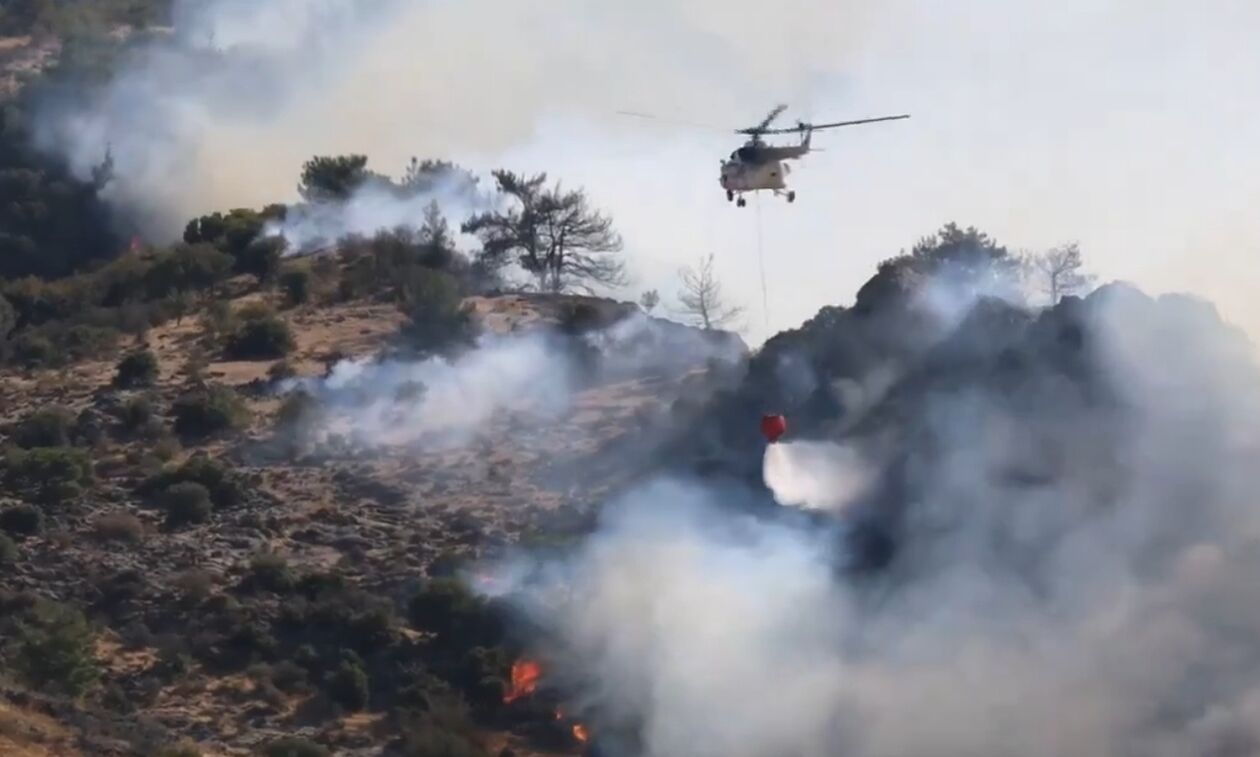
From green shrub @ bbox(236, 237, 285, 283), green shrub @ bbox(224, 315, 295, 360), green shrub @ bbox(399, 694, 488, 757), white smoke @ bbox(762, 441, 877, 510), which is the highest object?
green shrub @ bbox(236, 237, 285, 283)

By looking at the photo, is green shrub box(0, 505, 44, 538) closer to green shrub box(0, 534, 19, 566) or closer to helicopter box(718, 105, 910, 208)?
green shrub box(0, 534, 19, 566)

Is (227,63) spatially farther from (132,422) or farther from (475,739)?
(475,739)

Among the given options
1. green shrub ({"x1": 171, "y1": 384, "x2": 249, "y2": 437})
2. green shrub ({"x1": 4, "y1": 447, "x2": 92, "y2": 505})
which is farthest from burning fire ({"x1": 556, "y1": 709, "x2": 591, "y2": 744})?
green shrub ({"x1": 171, "y1": 384, "x2": 249, "y2": 437})

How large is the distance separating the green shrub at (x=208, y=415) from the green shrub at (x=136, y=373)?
3010 millimetres

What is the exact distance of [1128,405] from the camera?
5678 cm

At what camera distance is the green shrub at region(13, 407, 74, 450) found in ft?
221

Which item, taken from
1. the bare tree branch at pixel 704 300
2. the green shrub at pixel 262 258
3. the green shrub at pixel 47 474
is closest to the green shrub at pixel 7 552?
the green shrub at pixel 47 474

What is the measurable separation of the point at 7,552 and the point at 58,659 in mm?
9058

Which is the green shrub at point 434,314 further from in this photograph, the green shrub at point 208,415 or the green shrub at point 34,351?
the green shrub at point 34,351

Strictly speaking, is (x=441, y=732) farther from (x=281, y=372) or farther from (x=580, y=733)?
(x=281, y=372)

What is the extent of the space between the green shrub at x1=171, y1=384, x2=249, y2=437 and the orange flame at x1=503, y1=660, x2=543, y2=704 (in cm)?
1780

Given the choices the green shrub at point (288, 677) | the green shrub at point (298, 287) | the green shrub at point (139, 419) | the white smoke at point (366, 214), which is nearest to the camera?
the green shrub at point (288, 677)

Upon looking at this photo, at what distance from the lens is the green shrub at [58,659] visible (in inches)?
2014

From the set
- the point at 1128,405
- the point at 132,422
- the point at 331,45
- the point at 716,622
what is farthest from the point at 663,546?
the point at 331,45
